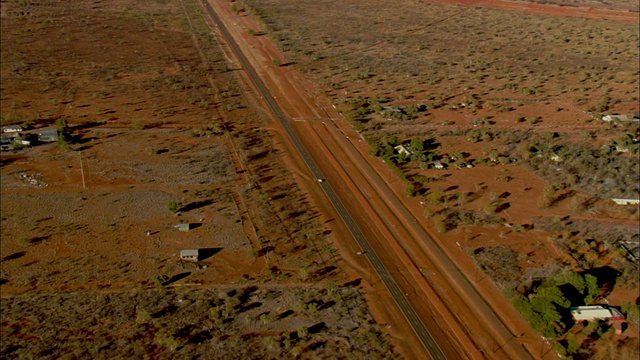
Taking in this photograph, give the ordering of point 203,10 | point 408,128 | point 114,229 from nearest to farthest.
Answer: point 114,229 < point 408,128 < point 203,10

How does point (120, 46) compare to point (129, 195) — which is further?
point (120, 46)

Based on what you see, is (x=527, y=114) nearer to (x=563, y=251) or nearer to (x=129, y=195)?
(x=563, y=251)

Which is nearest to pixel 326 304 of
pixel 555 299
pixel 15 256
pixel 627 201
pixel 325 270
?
pixel 325 270

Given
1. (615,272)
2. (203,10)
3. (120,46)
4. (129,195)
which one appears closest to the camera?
(615,272)

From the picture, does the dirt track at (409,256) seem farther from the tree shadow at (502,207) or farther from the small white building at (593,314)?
the tree shadow at (502,207)

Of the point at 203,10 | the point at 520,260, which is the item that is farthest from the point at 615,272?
the point at 203,10

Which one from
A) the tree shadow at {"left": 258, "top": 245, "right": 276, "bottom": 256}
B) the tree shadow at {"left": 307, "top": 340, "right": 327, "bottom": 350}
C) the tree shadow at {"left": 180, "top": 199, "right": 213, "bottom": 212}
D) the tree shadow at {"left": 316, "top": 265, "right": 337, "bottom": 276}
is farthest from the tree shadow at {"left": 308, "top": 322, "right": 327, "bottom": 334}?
the tree shadow at {"left": 180, "top": 199, "right": 213, "bottom": 212}

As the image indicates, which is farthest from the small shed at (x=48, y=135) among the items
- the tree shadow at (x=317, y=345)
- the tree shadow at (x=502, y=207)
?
the tree shadow at (x=502, y=207)

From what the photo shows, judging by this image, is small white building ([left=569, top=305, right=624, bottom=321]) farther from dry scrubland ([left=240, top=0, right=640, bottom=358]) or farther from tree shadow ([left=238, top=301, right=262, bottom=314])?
tree shadow ([left=238, top=301, right=262, bottom=314])
